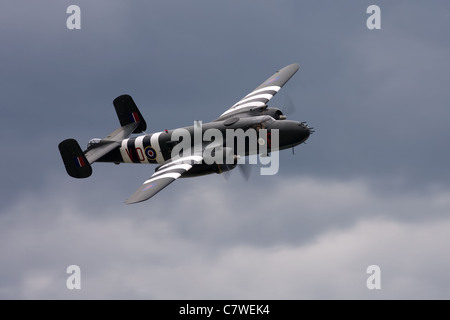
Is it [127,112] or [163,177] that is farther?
[127,112]

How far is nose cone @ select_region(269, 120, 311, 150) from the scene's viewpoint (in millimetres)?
54438

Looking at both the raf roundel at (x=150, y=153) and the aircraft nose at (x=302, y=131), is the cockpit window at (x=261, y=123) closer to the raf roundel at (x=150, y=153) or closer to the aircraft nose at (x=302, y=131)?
the aircraft nose at (x=302, y=131)

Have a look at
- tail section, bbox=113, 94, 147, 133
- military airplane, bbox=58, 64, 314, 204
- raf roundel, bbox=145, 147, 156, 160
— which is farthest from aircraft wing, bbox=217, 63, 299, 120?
tail section, bbox=113, 94, 147, 133

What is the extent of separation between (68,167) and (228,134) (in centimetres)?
1042

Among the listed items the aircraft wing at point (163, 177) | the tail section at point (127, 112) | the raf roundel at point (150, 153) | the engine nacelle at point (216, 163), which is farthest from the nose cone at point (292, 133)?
the tail section at point (127, 112)

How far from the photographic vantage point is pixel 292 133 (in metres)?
54.5

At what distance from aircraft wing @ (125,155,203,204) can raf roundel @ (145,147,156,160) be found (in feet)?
15.0

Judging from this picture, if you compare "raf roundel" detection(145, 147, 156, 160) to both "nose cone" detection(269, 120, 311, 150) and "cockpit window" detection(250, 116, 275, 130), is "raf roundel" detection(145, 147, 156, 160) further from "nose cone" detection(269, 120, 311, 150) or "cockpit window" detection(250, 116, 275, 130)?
"nose cone" detection(269, 120, 311, 150)

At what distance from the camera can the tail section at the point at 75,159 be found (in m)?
54.1

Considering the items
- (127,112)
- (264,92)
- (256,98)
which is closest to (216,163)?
(256,98)

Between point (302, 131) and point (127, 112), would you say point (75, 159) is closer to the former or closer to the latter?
point (127, 112)

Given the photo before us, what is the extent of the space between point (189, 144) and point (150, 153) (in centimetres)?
343

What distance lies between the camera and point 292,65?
213ft

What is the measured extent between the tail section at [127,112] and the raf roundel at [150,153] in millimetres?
3478
